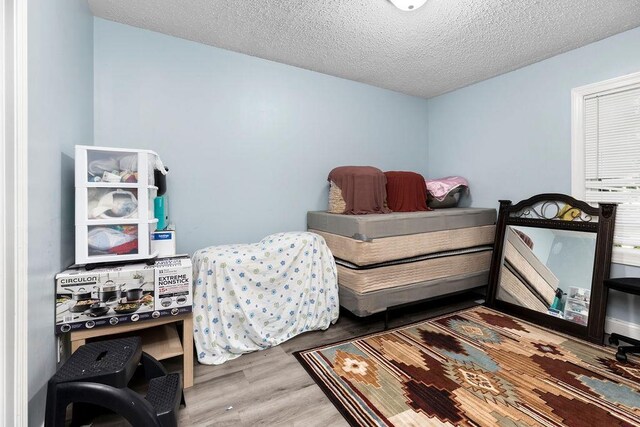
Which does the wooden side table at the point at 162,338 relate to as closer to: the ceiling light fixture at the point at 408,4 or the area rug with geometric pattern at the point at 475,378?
the area rug with geometric pattern at the point at 475,378

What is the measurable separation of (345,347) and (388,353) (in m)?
0.31

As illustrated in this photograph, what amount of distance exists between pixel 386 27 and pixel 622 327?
296cm

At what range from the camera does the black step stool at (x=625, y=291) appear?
192 cm

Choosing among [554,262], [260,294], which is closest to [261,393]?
[260,294]

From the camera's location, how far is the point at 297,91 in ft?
9.44

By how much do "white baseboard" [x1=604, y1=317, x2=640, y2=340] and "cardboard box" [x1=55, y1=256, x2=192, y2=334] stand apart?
3.14 m

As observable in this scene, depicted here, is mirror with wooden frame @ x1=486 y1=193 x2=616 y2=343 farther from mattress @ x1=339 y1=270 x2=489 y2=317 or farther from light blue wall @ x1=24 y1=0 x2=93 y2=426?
light blue wall @ x1=24 y1=0 x2=93 y2=426

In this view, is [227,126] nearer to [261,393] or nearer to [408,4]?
[408,4]

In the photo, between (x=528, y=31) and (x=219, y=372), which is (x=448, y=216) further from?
(x=219, y=372)

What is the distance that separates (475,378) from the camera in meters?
1.73

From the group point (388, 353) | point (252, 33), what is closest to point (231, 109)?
point (252, 33)

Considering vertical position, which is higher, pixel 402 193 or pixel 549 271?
pixel 402 193

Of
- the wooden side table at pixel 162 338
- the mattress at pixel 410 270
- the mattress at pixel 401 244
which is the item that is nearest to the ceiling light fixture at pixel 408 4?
the mattress at pixel 401 244

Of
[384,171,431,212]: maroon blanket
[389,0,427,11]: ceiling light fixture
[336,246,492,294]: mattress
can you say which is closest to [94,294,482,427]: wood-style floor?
[336,246,492,294]: mattress
